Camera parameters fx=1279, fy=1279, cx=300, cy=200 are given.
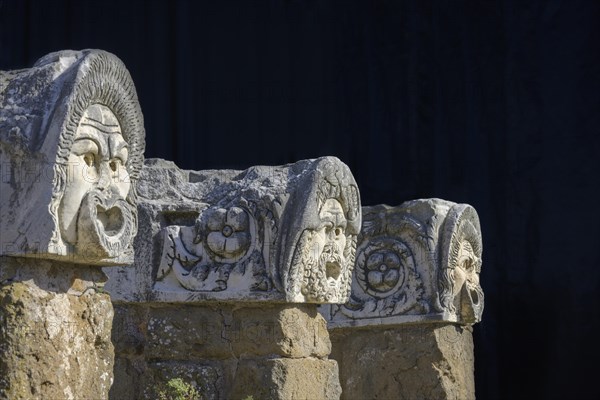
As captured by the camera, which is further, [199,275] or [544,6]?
[544,6]

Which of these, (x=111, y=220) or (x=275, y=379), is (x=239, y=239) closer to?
(x=275, y=379)

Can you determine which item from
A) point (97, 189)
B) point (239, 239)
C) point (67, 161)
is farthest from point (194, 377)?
point (67, 161)

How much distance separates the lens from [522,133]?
27.5 feet

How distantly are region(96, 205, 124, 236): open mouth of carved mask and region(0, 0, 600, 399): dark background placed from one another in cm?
460

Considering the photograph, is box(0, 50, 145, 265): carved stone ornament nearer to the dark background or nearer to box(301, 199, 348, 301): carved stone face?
box(301, 199, 348, 301): carved stone face

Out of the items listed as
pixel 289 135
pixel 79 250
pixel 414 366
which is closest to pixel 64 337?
pixel 79 250

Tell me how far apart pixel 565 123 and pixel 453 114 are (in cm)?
73

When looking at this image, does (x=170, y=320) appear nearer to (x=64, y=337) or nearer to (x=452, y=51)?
(x=64, y=337)

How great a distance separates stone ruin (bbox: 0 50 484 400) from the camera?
3416mm

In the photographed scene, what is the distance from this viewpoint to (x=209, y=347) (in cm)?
497

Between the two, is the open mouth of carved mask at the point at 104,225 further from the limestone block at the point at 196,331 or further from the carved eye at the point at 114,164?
the limestone block at the point at 196,331

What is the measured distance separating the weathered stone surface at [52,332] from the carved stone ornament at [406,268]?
2.84 m

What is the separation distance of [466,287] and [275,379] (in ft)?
6.37

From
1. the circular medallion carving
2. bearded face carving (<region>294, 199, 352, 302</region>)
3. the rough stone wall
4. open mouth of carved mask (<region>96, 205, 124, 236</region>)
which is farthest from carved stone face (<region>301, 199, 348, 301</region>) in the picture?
open mouth of carved mask (<region>96, 205, 124, 236</region>)
